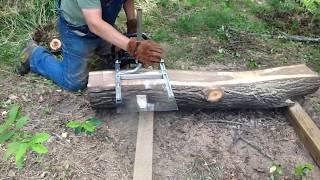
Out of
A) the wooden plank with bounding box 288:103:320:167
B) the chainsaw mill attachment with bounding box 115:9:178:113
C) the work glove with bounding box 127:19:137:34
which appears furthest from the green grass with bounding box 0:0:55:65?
the wooden plank with bounding box 288:103:320:167

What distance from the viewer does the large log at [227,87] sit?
3.32 metres

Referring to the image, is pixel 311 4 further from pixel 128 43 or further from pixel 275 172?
pixel 128 43

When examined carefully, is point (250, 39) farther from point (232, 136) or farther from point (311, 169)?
point (311, 169)

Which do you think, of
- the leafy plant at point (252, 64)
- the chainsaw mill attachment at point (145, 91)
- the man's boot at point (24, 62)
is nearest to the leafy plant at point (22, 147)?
the chainsaw mill attachment at point (145, 91)

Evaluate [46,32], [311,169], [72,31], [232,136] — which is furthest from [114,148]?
[46,32]

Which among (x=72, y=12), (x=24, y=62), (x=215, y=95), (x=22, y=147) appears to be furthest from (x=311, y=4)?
(x=22, y=147)

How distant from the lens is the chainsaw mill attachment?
319 cm

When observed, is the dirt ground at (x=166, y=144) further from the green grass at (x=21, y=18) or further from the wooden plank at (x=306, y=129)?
the green grass at (x=21, y=18)

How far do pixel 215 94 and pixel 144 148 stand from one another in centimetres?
Result: 75

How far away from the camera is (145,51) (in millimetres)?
3092

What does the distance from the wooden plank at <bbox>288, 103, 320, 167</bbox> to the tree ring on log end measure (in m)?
0.66

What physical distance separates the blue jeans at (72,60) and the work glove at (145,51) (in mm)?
779

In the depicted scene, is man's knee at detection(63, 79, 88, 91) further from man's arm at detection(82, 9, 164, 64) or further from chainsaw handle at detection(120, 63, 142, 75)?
man's arm at detection(82, 9, 164, 64)

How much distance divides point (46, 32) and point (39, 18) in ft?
0.81
